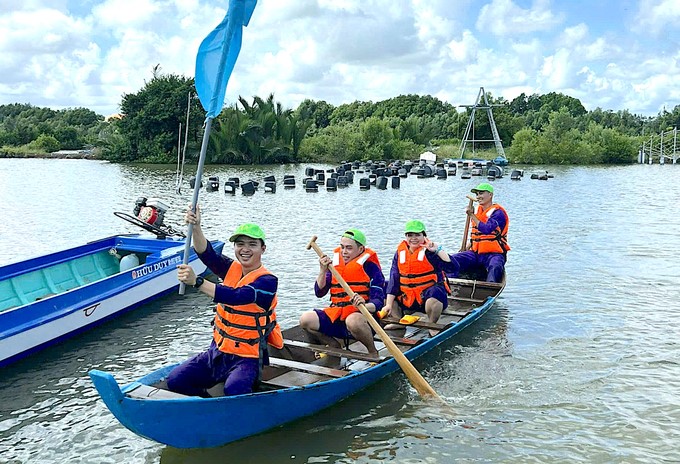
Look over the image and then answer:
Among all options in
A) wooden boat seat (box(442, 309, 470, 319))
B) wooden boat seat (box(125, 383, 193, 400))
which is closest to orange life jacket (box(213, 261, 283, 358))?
wooden boat seat (box(125, 383, 193, 400))

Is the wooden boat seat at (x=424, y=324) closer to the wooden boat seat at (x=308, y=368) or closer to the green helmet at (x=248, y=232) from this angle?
the wooden boat seat at (x=308, y=368)

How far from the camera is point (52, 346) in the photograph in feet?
30.9

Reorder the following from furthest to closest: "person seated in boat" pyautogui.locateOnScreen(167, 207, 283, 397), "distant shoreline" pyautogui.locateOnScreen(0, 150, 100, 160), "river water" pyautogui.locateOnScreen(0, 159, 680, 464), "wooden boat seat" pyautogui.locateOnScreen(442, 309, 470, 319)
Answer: "distant shoreline" pyautogui.locateOnScreen(0, 150, 100, 160), "wooden boat seat" pyautogui.locateOnScreen(442, 309, 470, 319), "river water" pyautogui.locateOnScreen(0, 159, 680, 464), "person seated in boat" pyautogui.locateOnScreen(167, 207, 283, 397)

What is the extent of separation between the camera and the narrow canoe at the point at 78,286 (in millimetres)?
8664

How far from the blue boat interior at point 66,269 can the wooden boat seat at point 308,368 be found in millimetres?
5024

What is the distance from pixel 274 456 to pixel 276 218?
55.0ft

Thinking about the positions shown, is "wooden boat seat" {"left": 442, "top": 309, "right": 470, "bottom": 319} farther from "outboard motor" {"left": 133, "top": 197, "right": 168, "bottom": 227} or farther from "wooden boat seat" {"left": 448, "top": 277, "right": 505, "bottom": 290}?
"outboard motor" {"left": 133, "top": 197, "right": 168, "bottom": 227}

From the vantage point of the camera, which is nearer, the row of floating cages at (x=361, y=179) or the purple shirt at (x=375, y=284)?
the purple shirt at (x=375, y=284)

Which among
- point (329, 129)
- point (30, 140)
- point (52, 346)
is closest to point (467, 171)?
point (329, 129)

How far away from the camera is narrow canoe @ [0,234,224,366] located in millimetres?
8664

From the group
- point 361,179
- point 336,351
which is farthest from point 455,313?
point 361,179

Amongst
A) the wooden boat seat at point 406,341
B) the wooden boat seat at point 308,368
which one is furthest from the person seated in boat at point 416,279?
the wooden boat seat at point 308,368

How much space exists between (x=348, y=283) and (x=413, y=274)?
1.59 m

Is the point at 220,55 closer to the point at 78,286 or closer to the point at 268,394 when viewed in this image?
the point at 268,394
